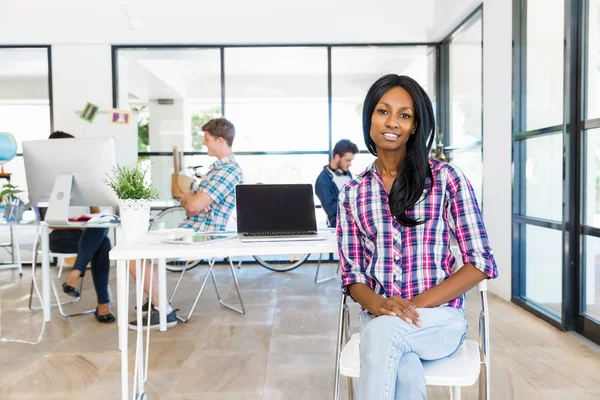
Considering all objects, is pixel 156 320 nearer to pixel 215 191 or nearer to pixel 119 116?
pixel 215 191

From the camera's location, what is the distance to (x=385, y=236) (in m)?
1.51

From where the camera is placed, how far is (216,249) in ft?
5.78

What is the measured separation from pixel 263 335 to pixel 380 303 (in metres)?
1.85

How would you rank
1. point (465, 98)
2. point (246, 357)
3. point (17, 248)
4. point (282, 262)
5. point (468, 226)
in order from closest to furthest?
1. point (468, 226)
2. point (246, 357)
3. point (465, 98)
4. point (17, 248)
5. point (282, 262)

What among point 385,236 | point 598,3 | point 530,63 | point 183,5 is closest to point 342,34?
point 183,5

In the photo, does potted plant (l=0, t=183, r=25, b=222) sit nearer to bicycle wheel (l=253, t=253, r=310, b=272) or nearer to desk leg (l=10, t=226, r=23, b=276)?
desk leg (l=10, t=226, r=23, b=276)

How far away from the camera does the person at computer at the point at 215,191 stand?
3.17 metres

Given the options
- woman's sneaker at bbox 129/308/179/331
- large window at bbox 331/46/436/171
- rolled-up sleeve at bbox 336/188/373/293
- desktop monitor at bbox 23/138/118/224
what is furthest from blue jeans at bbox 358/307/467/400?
large window at bbox 331/46/436/171

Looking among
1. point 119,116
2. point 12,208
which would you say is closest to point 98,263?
point 12,208

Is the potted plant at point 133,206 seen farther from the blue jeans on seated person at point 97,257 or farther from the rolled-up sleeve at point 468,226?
the blue jeans on seated person at point 97,257

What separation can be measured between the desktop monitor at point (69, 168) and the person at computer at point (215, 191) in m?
0.49

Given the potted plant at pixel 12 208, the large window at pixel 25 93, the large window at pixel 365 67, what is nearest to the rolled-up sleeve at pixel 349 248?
the potted plant at pixel 12 208

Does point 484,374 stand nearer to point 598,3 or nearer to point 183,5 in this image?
point 598,3

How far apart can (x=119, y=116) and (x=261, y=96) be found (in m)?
1.55
